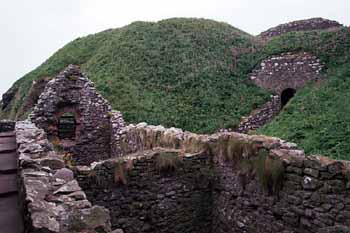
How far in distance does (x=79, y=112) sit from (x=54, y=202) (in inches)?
452

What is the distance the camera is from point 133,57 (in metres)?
23.1

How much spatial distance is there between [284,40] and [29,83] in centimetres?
1724

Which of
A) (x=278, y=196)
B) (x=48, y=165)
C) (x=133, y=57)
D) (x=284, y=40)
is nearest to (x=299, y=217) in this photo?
(x=278, y=196)

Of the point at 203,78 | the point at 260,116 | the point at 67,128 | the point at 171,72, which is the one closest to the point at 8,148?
the point at 67,128

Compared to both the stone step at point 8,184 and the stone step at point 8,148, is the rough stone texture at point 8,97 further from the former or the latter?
the stone step at point 8,184

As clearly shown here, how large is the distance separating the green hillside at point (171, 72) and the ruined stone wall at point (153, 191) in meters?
8.72

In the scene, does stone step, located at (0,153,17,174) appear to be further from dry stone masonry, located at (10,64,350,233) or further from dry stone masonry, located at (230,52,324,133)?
dry stone masonry, located at (230,52,324,133)

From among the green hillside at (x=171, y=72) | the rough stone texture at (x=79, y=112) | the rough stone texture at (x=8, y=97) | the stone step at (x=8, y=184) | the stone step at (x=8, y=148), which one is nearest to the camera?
the stone step at (x=8, y=184)

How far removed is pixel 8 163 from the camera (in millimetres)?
6250

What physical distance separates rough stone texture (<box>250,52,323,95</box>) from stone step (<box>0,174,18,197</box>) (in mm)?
17790

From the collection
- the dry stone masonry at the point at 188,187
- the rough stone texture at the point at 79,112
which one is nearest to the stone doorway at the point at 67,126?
the rough stone texture at the point at 79,112

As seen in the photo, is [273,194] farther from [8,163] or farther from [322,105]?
[322,105]

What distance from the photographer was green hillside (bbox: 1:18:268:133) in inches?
739

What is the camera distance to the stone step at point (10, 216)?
382cm
